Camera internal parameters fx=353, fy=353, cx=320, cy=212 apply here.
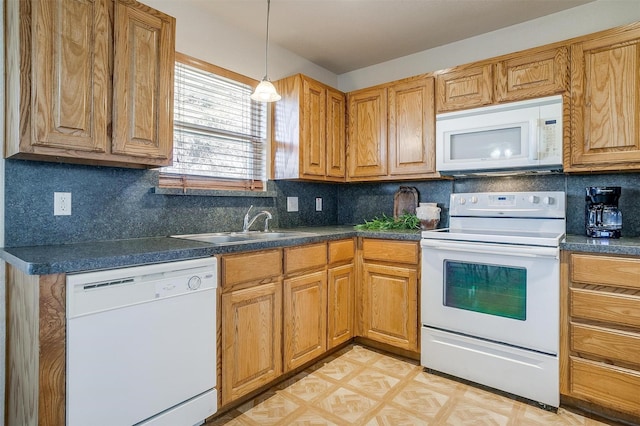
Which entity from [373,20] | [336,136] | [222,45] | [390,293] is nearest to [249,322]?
[390,293]

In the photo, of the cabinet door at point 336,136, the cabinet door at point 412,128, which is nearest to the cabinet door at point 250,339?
the cabinet door at point 336,136

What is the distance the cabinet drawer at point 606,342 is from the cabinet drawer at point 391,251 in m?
0.95

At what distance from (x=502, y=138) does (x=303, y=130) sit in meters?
1.42

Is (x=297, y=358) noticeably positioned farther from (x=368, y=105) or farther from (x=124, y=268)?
(x=368, y=105)

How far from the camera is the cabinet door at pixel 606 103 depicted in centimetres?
199

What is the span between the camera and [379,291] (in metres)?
2.59

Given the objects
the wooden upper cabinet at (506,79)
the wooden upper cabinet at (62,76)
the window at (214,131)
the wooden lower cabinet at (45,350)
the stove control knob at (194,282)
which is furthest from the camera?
the window at (214,131)

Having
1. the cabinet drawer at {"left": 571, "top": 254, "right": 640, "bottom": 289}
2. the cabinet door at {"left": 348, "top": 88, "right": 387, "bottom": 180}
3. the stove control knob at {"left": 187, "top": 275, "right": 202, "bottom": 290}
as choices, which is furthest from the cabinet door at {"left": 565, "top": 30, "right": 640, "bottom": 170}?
the stove control knob at {"left": 187, "top": 275, "right": 202, "bottom": 290}

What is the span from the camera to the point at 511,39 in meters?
2.64

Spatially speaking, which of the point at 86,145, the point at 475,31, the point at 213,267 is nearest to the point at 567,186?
the point at 475,31

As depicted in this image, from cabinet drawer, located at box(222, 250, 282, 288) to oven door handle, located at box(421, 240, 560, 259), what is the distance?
1006 millimetres

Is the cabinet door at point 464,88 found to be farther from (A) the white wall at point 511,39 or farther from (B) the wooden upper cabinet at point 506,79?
(A) the white wall at point 511,39

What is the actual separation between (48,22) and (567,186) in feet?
9.91

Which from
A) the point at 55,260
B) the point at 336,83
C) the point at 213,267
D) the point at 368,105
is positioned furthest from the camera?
the point at 336,83
